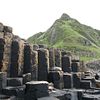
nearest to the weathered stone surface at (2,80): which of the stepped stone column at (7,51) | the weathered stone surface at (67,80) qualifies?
the stepped stone column at (7,51)

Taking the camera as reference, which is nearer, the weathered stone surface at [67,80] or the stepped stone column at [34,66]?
the stepped stone column at [34,66]

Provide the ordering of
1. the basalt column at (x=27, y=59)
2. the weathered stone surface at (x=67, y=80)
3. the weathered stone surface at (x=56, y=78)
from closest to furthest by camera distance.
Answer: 1. the basalt column at (x=27, y=59)
2. the weathered stone surface at (x=56, y=78)
3. the weathered stone surface at (x=67, y=80)

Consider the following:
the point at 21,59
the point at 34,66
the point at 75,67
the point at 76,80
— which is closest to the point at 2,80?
the point at 21,59

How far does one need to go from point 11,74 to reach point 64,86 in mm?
5231

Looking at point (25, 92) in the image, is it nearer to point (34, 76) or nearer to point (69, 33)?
point (34, 76)

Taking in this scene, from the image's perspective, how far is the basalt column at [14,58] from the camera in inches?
875

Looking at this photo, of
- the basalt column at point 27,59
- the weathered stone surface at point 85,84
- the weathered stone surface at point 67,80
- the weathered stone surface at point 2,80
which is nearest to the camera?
the weathered stone surface at point 2,80

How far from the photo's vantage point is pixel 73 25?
146 metres

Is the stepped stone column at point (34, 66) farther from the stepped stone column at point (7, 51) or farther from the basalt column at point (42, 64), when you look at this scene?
the stepped stone column at point (7, 51)

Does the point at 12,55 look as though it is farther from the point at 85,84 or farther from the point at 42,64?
the point at 85,84

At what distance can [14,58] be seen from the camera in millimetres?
22328

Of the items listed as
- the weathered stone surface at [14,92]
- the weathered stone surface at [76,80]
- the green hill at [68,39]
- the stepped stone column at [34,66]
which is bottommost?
the weathered stone surface at [14,92]

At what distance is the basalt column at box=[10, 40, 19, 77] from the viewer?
22219 millimetres

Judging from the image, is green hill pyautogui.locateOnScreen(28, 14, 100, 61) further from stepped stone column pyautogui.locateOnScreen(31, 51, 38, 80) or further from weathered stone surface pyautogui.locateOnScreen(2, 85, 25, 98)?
weathered stone surface pyautogui.locateOnScreen(2, 85, 25, 98)
